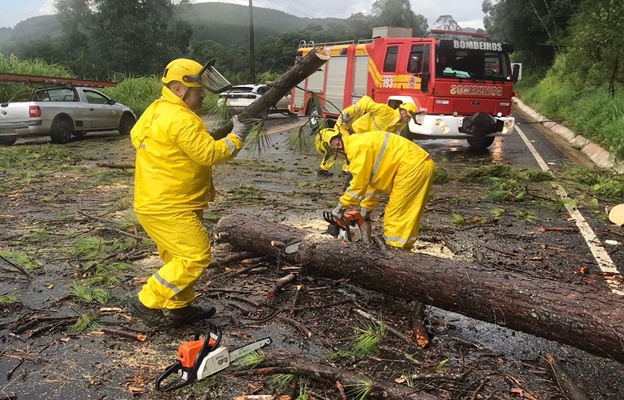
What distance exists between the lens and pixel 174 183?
3.35 metres

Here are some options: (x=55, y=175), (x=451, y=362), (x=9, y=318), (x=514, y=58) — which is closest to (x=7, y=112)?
(x=55, y=175)


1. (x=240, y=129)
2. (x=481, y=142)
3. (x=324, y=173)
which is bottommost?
(x=324, y=173)

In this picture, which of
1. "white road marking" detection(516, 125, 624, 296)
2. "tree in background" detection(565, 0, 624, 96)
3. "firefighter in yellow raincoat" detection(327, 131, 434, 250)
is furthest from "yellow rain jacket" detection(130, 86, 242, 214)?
"tree in background" detection(565, 0, 624, 96)

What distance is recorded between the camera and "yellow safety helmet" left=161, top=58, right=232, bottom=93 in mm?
3338

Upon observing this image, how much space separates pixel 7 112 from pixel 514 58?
38.6 m

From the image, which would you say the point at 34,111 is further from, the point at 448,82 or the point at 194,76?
the point at 194,76

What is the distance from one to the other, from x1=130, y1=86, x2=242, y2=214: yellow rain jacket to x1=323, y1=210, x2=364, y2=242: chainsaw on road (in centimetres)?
136

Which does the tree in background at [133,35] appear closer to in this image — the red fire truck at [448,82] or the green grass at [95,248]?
the red fire truck at [448,82]

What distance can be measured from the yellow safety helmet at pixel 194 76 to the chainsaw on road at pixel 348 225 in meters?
1.61

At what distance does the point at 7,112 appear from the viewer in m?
11.8

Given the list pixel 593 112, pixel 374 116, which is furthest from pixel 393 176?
pixel 593 112

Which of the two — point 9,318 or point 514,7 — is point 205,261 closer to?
point 9,318

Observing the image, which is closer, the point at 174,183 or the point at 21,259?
the point at 174,183

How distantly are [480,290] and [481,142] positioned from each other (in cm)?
916
